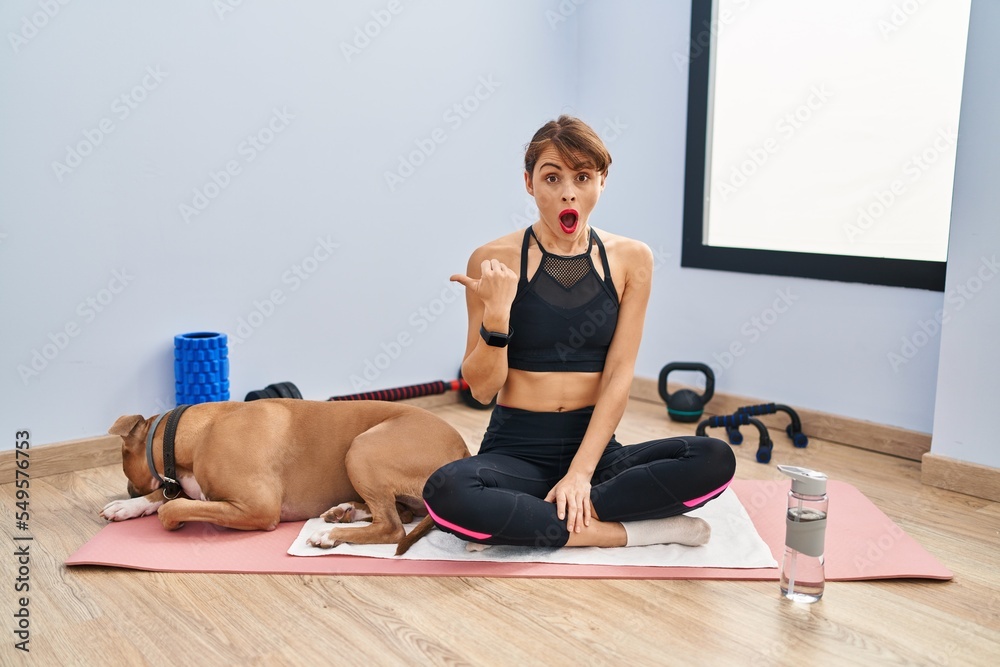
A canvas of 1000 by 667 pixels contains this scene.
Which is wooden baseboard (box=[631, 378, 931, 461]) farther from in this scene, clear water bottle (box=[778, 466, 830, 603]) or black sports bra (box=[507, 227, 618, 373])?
black sports bra (box=[507, 227, 618, 373])

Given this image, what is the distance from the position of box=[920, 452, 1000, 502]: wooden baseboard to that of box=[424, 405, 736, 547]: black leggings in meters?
0.94

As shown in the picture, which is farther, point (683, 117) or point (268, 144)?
point (683, 117)

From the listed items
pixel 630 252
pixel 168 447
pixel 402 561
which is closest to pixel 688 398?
pixel 630 252

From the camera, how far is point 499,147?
11.7 ft

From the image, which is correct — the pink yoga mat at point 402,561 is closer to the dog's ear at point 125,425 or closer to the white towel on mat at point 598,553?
the white towel on mat at point 598,553

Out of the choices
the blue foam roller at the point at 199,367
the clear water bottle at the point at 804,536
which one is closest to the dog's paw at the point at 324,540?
the blue foam roller at the point at 199,367

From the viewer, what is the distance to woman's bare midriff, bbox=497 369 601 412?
2.07m

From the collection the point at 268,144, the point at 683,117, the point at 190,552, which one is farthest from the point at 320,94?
the point at 190,552

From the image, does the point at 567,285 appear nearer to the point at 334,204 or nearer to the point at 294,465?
the point at 294,465

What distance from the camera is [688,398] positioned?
10.5 feet

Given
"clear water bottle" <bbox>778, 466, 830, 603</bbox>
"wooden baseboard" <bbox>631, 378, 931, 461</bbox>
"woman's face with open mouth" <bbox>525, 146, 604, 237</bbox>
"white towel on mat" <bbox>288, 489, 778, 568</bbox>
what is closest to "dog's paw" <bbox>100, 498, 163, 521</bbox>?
"white towel on mat" <bbox>288, 489, 778, 568</bbox>

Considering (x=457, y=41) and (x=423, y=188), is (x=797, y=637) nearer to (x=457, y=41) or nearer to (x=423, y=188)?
(x=423, y=188)

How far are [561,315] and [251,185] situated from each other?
4.50 ft

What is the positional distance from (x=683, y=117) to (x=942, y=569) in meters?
2.09
